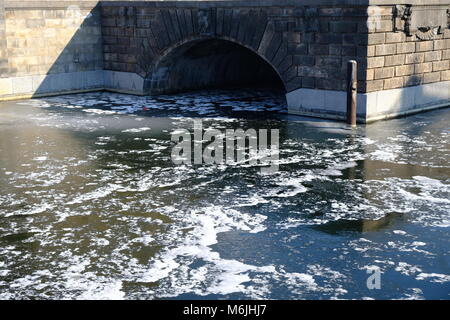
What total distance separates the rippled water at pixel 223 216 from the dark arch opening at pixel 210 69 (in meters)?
5.43

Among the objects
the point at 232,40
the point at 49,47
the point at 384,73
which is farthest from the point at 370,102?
the point at 49,47

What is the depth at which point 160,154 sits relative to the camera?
13.1 metres

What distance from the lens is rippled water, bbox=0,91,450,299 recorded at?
721cm

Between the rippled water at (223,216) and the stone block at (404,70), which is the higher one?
the stone block at (404,70)

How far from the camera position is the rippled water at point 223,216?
23.7 feet

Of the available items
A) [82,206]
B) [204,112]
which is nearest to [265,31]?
[204,112]

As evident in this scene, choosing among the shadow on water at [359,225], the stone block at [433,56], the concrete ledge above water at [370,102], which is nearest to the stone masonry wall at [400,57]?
the stone block at [433,56]

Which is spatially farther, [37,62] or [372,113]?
[37,62]

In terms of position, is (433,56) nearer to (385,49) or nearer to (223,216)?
(385,49)

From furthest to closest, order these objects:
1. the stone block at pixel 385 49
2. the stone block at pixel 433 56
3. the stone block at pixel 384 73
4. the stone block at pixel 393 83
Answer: the stone block at pixel 433 56 → the stone block at pixel 393 83 → the stone block at pixel 384 73 → the stone block at pixel 385 49

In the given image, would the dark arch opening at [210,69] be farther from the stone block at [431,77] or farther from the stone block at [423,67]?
the stone block at [423,67]

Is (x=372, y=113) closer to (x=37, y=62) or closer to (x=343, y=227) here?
(x=343, y=227)

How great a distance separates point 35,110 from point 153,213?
10005mm

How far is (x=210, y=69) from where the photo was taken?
2247 centimetres
